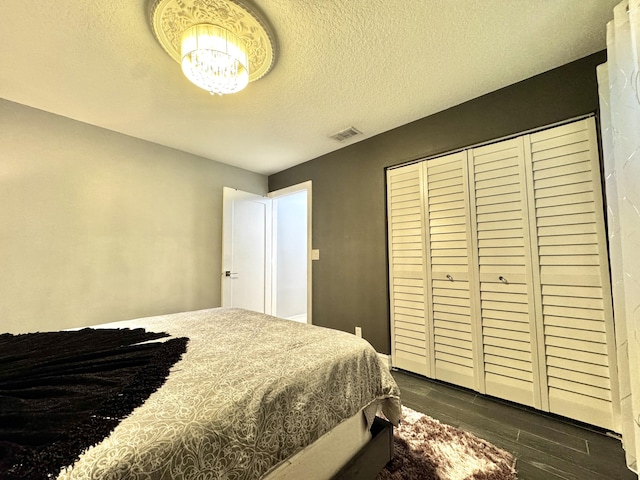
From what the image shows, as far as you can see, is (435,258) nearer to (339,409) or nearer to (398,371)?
(398,371)

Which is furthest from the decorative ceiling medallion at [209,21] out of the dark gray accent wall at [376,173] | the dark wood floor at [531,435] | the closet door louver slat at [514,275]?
the dark wood floor at [531,435]

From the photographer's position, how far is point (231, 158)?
3.40m

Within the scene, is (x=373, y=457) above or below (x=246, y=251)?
below

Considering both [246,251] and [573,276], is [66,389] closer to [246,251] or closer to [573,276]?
[573,276]

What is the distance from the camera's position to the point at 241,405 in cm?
84

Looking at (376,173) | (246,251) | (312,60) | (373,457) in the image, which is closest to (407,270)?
(376,173)

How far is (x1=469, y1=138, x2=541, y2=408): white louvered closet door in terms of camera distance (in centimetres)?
189

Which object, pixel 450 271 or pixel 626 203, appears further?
pixel 450 271

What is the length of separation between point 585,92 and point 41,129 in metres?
4.23

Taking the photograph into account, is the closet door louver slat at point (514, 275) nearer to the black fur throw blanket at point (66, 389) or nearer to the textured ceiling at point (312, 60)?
the textured ceiling at point (312, 60)

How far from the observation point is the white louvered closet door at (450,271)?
2163 millimetres

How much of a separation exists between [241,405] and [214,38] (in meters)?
1.80

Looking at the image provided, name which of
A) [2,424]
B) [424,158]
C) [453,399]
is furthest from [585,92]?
[2,424]

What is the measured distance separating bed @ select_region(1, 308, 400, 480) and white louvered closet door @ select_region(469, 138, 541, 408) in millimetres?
1133
